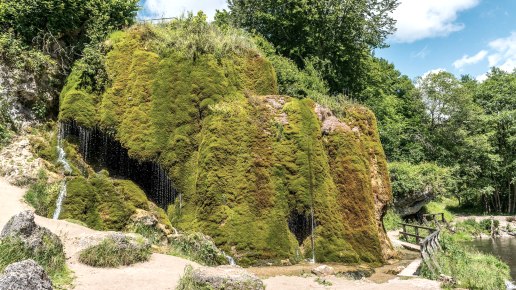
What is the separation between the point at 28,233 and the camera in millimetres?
9117

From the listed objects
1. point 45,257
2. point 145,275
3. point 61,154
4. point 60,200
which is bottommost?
point 145,275

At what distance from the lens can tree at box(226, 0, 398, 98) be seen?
1194 inches

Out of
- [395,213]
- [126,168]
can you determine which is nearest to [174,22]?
[126,168]

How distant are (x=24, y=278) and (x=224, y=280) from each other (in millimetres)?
3779

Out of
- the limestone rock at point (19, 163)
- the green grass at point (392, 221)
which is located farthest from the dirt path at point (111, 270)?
the green grass at point (392, 221)

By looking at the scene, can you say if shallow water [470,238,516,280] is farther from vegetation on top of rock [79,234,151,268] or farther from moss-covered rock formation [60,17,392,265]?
vegetation on top of rock [79,234,151,268]

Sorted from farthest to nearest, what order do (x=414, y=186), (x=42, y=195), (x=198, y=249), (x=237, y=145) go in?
(x=414, y=186), (x=237, y=145), (x=42, y=195), (x=198, y=249)

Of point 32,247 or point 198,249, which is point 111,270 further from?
point 198,249

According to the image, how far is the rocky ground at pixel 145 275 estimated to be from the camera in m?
8.77

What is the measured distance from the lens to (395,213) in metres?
31.7

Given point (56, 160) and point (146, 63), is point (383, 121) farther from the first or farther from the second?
point (56, 160)

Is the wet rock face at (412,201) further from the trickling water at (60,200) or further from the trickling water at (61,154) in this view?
the trickling water at (60,200)

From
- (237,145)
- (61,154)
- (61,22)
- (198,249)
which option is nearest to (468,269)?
(237,145)

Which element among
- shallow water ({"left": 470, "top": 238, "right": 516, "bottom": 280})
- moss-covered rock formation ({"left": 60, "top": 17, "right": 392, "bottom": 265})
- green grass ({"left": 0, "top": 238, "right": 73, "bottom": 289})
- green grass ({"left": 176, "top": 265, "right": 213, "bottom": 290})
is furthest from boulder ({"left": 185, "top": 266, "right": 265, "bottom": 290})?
shallow water ({"left": 470, "top": 238, "right": 516, "bottom": 280})
